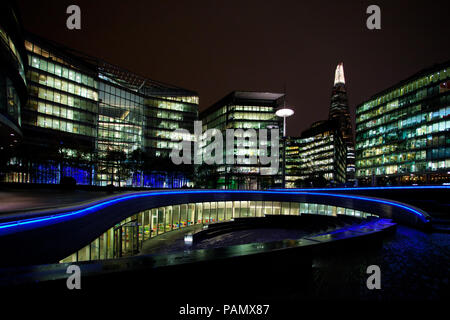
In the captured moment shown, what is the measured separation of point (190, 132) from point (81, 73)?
35.4 metres

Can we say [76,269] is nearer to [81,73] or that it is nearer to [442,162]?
[81,73]

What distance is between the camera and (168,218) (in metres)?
25.2

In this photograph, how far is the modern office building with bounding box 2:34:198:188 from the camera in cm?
3600

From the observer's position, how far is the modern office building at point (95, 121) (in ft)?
118

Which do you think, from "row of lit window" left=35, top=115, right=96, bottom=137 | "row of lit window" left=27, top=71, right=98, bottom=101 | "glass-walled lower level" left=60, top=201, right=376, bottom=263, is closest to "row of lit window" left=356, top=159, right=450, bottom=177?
"glass-walled lower level" left=60, top=201, right=376, bottom=263

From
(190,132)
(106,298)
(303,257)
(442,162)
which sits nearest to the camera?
(106,298)

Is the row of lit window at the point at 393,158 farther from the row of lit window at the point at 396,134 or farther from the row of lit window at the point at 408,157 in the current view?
the row of lit window at the point at 396,134

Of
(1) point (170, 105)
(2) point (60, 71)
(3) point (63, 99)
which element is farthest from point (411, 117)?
(2) point (60, 71)

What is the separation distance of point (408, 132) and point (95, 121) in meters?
85.7

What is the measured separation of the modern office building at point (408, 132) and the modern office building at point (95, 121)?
55498mm

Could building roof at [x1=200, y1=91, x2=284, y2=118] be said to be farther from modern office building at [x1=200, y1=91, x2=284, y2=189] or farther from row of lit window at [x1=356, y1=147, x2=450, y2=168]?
row of lit window at [x1=356, y1=147, x2=450, y2=168]

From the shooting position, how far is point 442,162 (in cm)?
5850

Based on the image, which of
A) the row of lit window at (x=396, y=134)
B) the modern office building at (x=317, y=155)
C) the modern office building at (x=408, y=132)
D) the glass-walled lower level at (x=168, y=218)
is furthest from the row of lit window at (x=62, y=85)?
the modern office building at (x=317, y=155)
